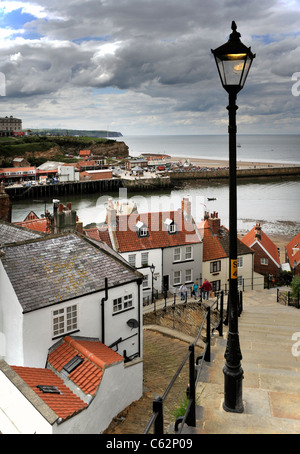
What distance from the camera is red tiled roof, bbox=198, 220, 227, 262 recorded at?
27.8 m

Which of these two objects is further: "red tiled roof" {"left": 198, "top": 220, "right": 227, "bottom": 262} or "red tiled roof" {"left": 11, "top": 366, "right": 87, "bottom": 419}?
"red tiled roof" {"left": 198, "top": 220, "right": 227, "bottom": 262}

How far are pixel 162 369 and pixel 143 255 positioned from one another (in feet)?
36.6

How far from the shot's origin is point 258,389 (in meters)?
5.95

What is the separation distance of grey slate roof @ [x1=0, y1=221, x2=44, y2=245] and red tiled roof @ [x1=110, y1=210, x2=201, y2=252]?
31.1 ft

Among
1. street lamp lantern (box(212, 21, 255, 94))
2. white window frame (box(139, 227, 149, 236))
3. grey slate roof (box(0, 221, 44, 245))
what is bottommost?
white window frame (box(139, 227, 149, 236))

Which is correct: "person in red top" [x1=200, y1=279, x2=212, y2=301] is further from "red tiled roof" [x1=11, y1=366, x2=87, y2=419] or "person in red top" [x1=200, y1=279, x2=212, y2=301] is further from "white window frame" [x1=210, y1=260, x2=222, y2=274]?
"red tiled roof" [x1=11, y1=366, x2=87, y2=419]

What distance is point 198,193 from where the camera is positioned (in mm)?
96125

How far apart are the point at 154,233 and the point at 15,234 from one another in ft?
40.0

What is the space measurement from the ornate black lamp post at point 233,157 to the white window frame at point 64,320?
8.17 meters

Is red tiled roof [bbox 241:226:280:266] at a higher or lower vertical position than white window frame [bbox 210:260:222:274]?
higher

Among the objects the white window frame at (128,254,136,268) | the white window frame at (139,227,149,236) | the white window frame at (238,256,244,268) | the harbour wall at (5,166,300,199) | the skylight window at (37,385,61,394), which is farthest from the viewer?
the harbour wall at (5,166,300,199)

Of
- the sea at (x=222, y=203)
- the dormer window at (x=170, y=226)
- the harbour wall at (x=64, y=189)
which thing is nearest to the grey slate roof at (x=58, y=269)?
the dormer window at (x=170, y=226)

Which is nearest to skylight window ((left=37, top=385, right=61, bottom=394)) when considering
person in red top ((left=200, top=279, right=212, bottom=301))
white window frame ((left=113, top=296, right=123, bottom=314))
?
white window frame ((left=113, top=296, right=123, bottom=314))
